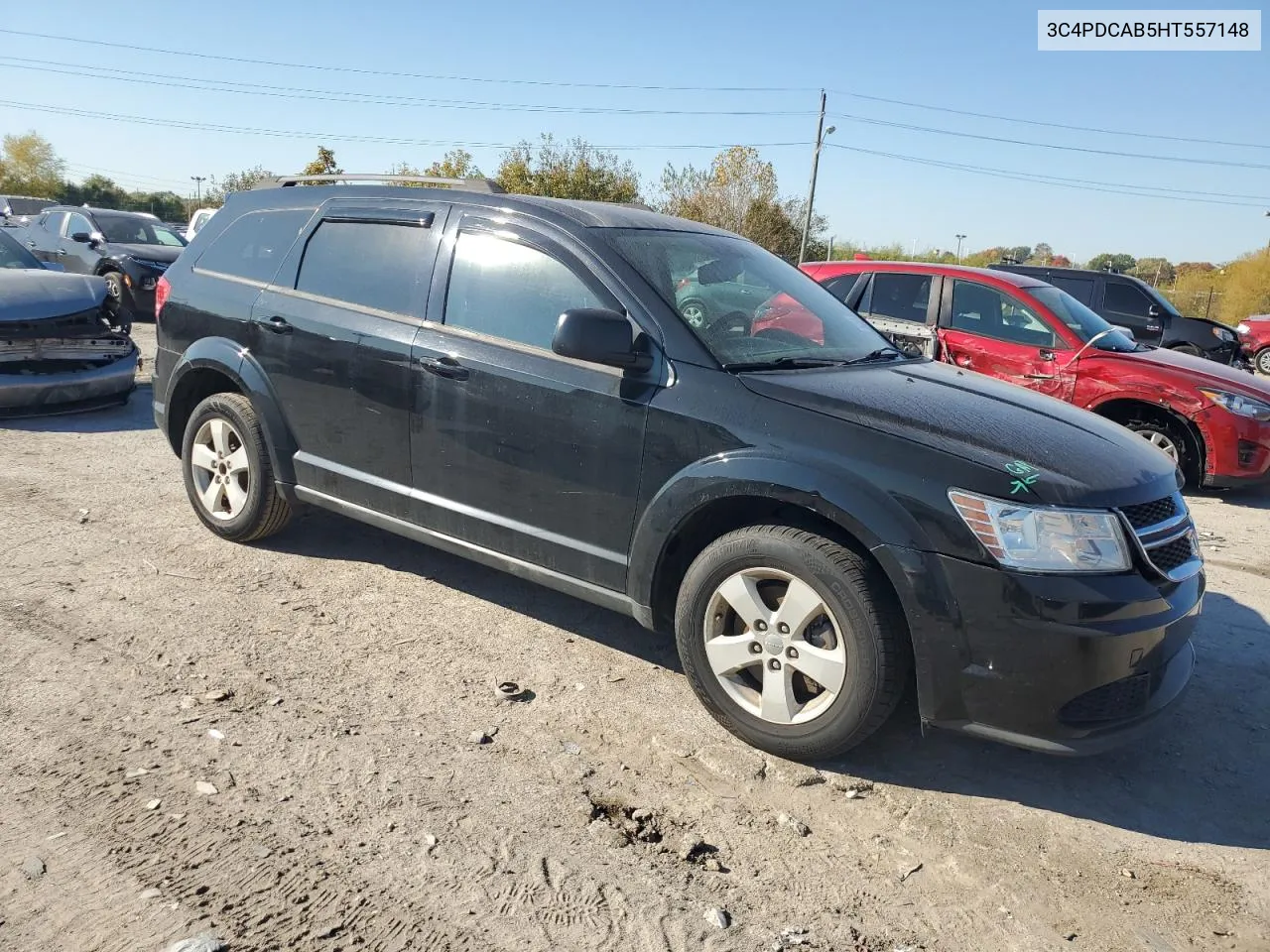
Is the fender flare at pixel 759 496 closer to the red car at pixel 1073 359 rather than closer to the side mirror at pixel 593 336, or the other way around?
the side mirror at pixel 593 336

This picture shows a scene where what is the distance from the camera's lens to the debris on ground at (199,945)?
2.23 meters

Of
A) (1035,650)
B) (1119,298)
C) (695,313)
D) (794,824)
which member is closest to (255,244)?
(695,313)

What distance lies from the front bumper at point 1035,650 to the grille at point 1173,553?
10cm

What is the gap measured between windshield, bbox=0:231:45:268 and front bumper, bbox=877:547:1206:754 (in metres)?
8.59

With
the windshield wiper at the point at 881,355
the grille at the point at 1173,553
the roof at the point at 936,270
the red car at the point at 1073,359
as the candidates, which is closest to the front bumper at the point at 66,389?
the roof at the point at 936,270

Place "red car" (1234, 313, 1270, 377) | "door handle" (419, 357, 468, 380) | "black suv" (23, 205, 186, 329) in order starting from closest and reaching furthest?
"door handle" (419, 357, 468, 380)
"black suv" (23, 205, 186, 329)
"red car" (1234, 313, 1270, 377)

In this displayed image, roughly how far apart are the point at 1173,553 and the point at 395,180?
394 cm

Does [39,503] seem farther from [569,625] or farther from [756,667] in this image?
[756,667]

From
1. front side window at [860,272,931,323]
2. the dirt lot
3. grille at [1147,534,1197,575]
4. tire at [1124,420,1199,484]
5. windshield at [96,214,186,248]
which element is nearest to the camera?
the dirt lot

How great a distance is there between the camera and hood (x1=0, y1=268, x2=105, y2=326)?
721 cm

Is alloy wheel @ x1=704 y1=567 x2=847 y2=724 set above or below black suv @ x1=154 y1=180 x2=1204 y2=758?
below

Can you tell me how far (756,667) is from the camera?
3354mm

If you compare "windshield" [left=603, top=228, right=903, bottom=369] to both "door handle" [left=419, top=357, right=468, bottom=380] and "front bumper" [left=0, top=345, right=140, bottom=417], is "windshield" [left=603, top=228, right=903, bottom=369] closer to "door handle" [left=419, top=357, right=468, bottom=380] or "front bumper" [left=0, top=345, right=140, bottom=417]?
"door handle" [left=419, top=357, right=468, bottom=380]

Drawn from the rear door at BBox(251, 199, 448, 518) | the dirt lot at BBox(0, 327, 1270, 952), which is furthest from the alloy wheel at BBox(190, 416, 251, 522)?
the dirt lot at BBox(0, 327, 1270, 952)
